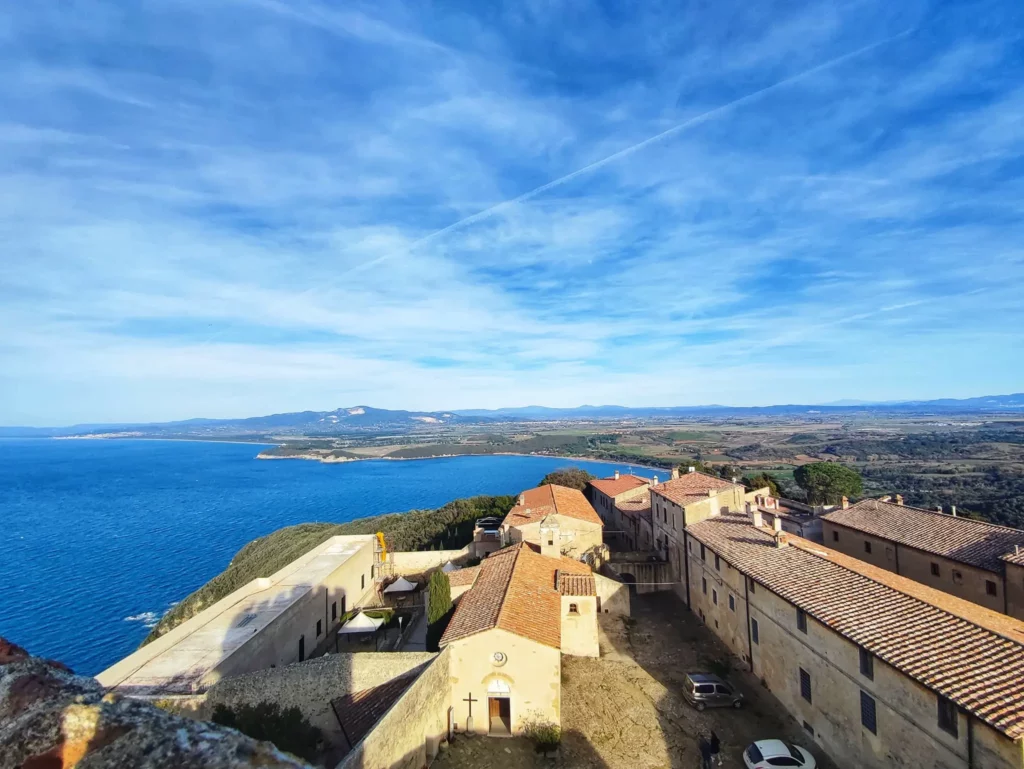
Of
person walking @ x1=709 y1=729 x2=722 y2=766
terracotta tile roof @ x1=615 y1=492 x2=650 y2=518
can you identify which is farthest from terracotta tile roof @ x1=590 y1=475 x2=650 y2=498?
person walking @ x1=709 y1=729 x2=722 y2=766

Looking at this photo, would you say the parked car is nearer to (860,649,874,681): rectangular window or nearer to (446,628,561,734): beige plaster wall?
(446,628,561,734): beige plaster wall

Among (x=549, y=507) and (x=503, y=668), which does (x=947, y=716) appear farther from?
(x=549, y=507)

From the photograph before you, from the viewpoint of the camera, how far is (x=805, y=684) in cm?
1642

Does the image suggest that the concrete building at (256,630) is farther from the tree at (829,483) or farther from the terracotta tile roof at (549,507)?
the tree at (829,483)

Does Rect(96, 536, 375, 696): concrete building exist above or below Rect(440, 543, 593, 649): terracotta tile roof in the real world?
below

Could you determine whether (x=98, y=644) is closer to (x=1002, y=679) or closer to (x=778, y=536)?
(x=778, y=536)

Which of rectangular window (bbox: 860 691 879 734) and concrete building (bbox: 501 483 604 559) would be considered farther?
concrete building (bbox: 501 483 604 559)

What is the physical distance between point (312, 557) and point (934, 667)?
92.4ft

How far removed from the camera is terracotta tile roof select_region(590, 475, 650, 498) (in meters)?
43.8

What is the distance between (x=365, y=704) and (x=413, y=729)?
9.32 feet

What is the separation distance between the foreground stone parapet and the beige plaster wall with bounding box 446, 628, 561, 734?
14.7m

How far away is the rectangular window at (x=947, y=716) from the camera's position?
11.3m

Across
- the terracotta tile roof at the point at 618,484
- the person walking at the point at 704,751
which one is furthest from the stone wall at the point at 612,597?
the terracotta tile roof at the point at 618,484

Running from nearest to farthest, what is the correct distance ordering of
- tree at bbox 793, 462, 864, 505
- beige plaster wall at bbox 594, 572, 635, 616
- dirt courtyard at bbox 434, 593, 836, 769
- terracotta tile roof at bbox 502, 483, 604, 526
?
dirt courtyard at bbox 434, 593, 836, 769 → beige plaster wall at bbox 594, 572, 635, 616 → terracotta tile roof at bbox 502, 483, 604, 526 → tree at bbox 793, 462, 864, 505
